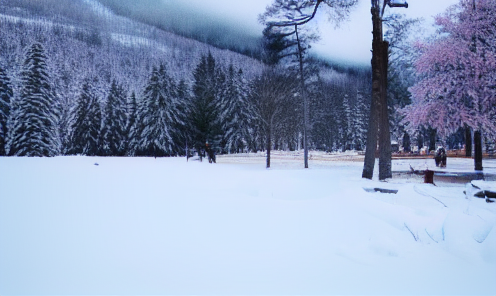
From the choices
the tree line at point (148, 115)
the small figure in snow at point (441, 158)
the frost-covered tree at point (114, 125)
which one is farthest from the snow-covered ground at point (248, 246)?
the frost-covered tree at point (114, 125)

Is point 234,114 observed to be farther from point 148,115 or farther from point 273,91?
point 273,91

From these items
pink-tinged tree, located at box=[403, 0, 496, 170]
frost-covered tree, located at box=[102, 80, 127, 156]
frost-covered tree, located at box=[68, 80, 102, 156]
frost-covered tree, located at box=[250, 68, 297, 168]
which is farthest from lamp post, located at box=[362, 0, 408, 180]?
frost-covered tree, located at box=[68, 80, 102, 156]

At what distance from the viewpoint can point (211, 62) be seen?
144 ft

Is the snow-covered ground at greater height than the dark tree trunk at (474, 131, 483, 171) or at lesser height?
lesser

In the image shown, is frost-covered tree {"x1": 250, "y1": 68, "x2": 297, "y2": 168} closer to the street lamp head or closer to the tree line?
the tree line

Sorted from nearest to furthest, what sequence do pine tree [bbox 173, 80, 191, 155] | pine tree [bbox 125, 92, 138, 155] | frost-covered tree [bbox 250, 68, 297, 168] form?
1. frost-covered tree [bbox 250, 68, 297, 168]
2. pine tree [bbox 173, 80, 191, 155]
3. pine tree [bbox 125, 92, 138, 155]

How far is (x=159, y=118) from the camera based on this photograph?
34.8 m

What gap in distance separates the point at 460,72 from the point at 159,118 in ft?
95.3

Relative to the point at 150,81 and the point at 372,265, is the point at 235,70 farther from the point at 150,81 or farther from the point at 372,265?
the point at 372,265

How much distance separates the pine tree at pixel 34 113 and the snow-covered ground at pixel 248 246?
86.7 ft

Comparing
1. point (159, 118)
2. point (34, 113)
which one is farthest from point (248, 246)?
point (159, 118)

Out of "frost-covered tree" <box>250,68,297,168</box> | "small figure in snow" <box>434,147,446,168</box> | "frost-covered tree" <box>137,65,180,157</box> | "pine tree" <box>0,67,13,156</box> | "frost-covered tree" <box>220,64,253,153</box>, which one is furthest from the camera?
"frost-covered tree" <box>220,64,253,153</box>

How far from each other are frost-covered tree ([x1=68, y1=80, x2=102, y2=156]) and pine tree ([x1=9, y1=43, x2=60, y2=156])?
773 centimetres

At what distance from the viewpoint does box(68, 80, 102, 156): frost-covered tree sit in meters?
38.2
